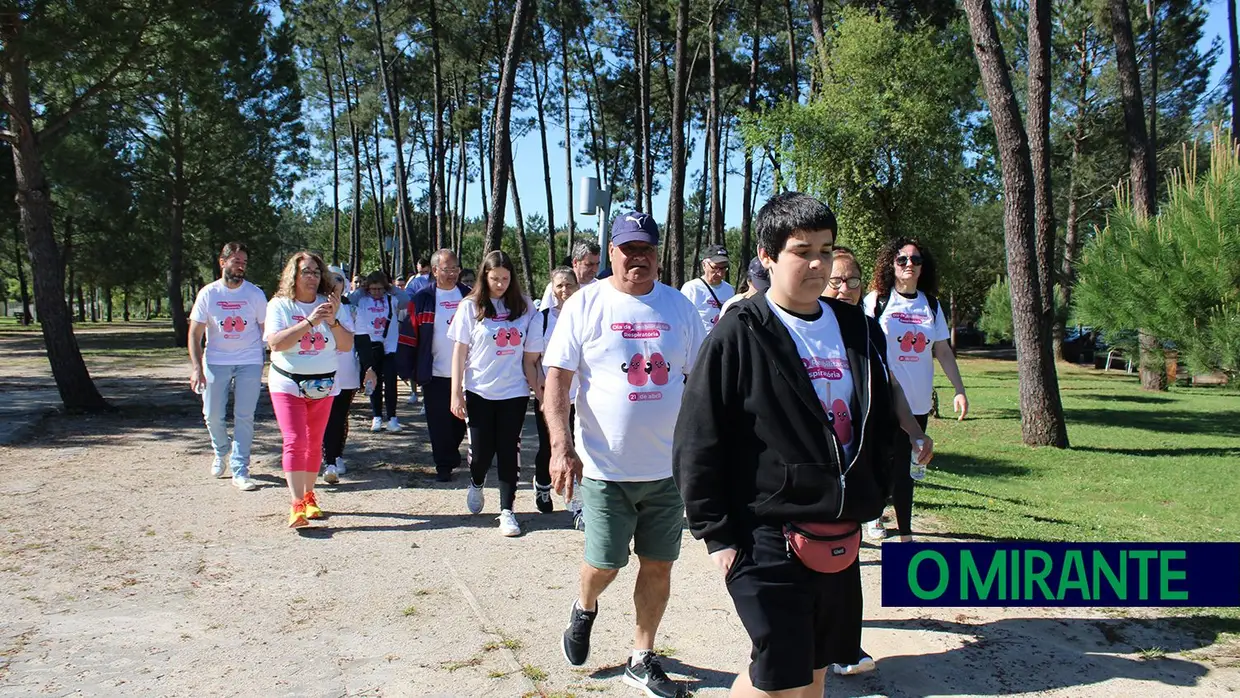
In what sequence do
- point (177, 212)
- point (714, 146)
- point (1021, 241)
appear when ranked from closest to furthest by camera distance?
1. point (1021, 241)
2. point (714, 146)
3. point (177, 212)

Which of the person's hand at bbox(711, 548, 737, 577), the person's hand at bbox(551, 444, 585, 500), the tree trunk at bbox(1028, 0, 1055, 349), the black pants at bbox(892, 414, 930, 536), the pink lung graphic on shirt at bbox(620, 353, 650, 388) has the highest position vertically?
the tree trunk at bbox(1028, 0, 1055, 349)

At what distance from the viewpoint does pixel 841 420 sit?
252 centimetres

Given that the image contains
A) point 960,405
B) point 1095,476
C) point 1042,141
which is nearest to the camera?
point 960,405

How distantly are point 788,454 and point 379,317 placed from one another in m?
8.68

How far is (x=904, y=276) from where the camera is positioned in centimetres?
522

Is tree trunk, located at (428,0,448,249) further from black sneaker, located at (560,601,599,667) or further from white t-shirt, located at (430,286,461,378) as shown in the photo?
black sneaker, located at (560,601,599,667)

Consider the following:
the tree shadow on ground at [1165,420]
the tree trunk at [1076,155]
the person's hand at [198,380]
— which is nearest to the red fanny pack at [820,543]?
the person's hand at [198,380]

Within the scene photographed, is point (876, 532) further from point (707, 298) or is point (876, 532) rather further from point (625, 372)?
point (625, 372)

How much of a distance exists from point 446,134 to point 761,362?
40.4 meters

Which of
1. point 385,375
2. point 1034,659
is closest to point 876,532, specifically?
point 1034,659

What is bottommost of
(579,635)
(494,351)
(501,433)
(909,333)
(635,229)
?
(579,635)

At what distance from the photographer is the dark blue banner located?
4.42m

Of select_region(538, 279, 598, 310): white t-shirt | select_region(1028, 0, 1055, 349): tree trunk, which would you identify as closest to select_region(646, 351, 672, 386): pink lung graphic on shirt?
select_region(538, 279, 598, 310): white t-shirt

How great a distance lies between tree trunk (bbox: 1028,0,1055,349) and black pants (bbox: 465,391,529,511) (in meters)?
8.38
